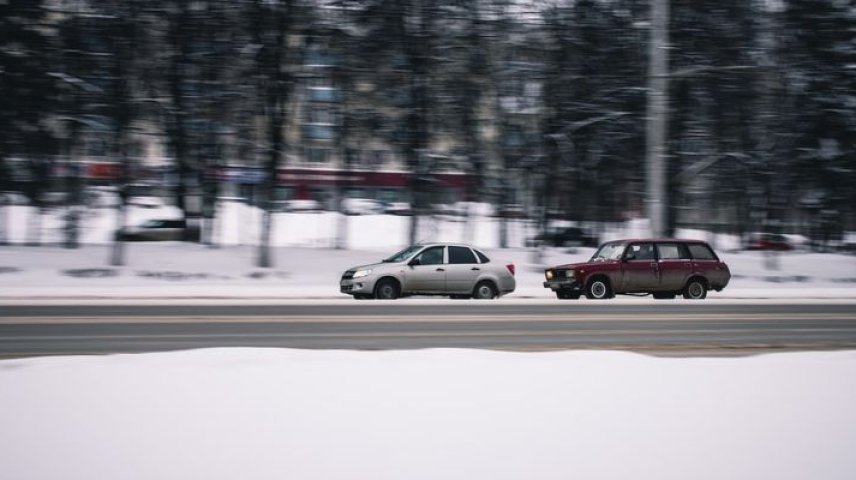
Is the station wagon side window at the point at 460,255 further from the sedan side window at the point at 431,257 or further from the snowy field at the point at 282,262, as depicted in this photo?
the snowy field at the point at 282,262

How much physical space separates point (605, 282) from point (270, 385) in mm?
15578

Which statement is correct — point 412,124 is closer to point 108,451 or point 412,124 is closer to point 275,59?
point 275,59

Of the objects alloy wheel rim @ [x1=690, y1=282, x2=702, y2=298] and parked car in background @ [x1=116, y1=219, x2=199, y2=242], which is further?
parked car in background @ [x1=116, y1=219, x2=199, y2=242]

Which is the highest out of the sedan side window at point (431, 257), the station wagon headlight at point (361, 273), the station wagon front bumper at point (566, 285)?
the sedan side window at point (431, 257)

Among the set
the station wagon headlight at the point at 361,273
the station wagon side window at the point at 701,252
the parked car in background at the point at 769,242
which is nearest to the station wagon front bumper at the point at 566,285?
the station wagon side window at the point at 701,252

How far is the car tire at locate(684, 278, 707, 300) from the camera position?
2302cm

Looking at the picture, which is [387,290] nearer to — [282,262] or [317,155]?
[282,262]

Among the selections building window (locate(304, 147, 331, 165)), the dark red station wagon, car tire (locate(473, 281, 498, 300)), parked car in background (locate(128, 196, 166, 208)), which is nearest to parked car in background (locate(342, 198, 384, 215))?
building window (locate(304, 147, 331, 165))

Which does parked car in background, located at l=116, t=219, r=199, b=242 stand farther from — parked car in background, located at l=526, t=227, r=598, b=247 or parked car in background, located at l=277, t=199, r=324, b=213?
parked car in background, located at l=526, t=227, r=598, b=247

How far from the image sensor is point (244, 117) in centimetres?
3111

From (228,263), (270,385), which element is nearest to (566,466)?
(270,385)

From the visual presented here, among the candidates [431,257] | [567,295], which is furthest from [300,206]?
[567,295]

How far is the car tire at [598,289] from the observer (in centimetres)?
2220

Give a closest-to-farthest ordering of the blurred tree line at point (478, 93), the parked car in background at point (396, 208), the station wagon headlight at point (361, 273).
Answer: the station wagon headlight at point (361, 273) < the blurred tree line at point (478, 93) < the parked car in background at point (396, 208)
